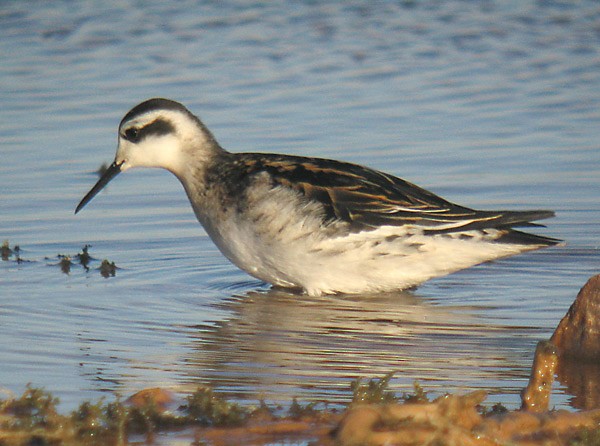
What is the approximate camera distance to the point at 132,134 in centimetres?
966

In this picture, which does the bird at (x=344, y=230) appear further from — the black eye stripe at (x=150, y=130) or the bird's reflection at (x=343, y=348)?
the black eye stripe at (x=150, y=130)

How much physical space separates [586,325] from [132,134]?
165 inches

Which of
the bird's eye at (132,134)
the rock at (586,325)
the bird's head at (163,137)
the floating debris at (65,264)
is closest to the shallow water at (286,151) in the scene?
the floating debris at (65,264)

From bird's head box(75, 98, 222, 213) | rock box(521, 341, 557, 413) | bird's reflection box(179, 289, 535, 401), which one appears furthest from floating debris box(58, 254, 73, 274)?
rock box(521, 341, 557, 413)

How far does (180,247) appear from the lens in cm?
992

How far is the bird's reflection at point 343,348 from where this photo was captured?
6520 millimetres

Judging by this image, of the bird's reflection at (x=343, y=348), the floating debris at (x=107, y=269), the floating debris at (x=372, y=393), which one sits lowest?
the bird's reflection at (x=343, y=348)

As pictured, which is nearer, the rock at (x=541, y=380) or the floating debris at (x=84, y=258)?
the rock at (x=541, y=380)

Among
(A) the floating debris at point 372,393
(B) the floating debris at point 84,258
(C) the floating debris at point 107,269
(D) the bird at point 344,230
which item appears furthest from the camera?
(B) the floating debris at point 84,258

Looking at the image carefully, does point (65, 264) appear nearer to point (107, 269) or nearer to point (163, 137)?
point (107, 269)

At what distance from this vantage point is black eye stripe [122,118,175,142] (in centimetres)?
962

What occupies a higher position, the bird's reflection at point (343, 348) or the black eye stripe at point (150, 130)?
the black eye stripe at point (150, 130)

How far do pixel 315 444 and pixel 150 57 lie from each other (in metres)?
10.7

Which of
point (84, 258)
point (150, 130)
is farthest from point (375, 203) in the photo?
point (84, 258)
